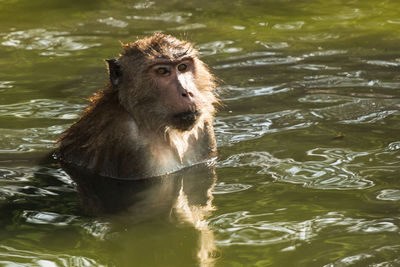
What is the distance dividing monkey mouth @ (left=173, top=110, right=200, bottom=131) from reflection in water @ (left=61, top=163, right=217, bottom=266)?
1.80 ft

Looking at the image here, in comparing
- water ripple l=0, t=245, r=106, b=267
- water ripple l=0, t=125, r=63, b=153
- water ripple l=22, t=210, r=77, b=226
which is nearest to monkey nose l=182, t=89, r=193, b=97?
water ripple l=22, t=210, r=77, b=226

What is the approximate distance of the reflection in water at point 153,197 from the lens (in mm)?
6266

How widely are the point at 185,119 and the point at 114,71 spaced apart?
804mm

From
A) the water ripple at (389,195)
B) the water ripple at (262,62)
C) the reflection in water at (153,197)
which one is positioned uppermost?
the water ripple at (262,62)

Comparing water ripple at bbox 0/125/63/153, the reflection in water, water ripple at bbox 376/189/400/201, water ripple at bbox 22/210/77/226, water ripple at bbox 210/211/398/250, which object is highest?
water ripple at bbox 0/125/63/153

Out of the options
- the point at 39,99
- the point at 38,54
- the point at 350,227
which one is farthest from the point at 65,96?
the point at 350,227

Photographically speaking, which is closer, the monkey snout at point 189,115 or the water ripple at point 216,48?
the monkey snout at point 189,115

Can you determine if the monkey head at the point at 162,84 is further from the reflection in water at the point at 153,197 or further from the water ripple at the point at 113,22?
the water ripple at the point at 113,22

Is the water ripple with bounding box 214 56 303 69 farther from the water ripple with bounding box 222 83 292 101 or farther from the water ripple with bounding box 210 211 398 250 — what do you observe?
the water ripple with bounding box 210 211 398 250

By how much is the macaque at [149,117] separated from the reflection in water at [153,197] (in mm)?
107

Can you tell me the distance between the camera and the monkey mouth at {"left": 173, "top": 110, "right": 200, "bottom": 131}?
6660 mm

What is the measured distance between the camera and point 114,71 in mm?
7059

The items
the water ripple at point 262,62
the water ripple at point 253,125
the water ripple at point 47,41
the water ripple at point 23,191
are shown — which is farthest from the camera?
the water ripple at point 47,41

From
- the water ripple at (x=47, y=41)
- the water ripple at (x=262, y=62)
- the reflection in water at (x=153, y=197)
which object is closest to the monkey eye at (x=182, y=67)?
the reflection in water at (x=153, y=197)
